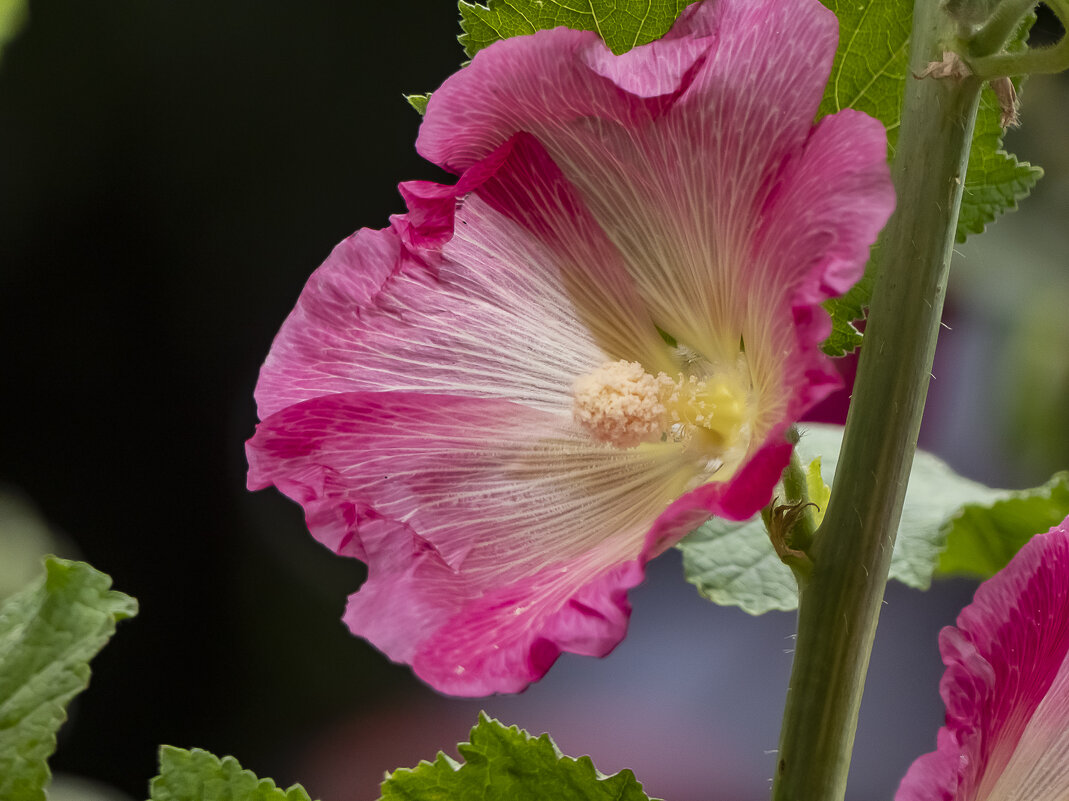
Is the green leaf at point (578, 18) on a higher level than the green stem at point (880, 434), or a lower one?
higher

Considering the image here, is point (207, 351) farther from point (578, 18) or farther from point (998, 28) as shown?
point (998, 28)

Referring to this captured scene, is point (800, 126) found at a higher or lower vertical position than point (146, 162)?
higher

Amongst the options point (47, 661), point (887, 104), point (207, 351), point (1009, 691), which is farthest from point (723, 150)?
point (207, 351)

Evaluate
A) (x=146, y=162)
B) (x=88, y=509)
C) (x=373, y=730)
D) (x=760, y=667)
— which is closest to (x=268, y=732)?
(x=373, y=730)

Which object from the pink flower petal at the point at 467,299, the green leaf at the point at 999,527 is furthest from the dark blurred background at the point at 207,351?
the pink flower petal at the point at 467,299

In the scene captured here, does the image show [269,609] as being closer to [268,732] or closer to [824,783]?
[268,732]

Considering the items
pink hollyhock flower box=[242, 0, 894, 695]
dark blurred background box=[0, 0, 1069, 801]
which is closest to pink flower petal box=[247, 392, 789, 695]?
pink hollyhock flower box=[242, 0, 894, 695]

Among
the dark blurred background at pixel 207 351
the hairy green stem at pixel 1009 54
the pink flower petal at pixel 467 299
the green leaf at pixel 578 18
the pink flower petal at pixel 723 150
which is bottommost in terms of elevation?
the dark blurred background at pixel 207 351

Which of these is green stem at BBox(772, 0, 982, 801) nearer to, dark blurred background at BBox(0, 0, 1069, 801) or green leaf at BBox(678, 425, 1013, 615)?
green leaf at BBox(678, 425, 1013, 615)

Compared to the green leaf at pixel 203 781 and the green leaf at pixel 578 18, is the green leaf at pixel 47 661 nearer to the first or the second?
the green leaf at pixel 203 781
